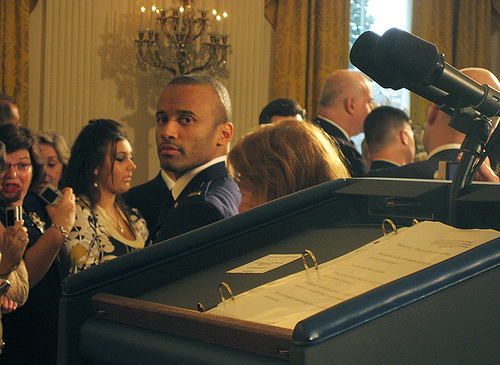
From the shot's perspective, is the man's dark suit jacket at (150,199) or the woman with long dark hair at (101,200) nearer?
the woman with long dark hair at (101,200)

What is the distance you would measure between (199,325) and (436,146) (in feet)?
5.76

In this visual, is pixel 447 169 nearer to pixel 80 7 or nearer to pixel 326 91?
pixel 326 91

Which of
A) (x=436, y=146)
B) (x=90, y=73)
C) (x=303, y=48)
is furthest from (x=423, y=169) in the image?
(x=90, y=73)

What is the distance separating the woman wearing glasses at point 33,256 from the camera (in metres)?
2.02

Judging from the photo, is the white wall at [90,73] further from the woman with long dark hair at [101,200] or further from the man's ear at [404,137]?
the man's ear at [404,137]

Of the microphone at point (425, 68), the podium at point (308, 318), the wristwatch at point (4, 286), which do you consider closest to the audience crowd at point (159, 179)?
the wristwatch at point (4, 286)

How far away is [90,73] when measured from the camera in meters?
5.55

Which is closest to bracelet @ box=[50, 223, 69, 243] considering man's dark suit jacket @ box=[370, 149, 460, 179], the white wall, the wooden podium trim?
man's dark suit jacket @ box=[370, 149, 460, 179]

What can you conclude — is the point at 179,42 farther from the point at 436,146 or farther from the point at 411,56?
the point at 411,56

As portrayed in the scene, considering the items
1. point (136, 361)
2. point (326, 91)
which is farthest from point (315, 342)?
point (326, 91)

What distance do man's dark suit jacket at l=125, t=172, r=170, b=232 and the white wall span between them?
269 centimetres

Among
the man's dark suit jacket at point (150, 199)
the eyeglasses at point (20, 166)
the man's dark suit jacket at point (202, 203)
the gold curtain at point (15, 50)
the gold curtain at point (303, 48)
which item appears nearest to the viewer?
the man's dark suit jacket at point (202, 203)

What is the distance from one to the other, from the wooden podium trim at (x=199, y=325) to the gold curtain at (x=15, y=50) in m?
4.97

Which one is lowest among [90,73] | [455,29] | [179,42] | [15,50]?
[90,73]
